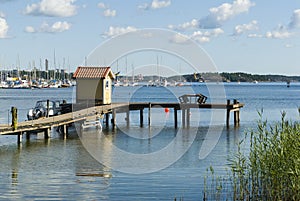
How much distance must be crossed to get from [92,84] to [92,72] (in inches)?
35.5

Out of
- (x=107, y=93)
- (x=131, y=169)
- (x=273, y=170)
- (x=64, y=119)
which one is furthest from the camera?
(x=107, y=93)

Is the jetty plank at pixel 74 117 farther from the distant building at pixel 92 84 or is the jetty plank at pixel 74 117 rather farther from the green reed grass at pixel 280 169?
the green reed grass at pixel 280 169

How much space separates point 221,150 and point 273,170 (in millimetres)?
14250

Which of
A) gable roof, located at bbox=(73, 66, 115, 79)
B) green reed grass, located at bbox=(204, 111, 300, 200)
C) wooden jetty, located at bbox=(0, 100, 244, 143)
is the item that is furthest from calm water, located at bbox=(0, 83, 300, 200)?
gable roof, located at bbox=(73, 66, 115, 79)

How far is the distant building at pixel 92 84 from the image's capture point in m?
40.7

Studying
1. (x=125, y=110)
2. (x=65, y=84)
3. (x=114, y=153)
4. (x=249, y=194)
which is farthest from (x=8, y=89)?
(x=249, y=194)

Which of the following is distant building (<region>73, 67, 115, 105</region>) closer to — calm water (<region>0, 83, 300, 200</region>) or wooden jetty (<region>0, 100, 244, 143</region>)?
wooden jetty (<region>0, 100, 244, 143</region>)

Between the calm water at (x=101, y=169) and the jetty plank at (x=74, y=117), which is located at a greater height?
the jetty plank at (x=74, y=117)

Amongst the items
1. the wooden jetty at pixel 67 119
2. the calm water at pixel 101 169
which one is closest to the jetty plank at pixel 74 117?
the wooden jetty at pixel 67 119

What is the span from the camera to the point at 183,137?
119 feet

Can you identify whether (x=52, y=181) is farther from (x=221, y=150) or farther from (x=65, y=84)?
(x=65, y=84)

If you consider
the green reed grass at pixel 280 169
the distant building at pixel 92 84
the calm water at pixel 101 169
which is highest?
the distant building at pixel 92 84

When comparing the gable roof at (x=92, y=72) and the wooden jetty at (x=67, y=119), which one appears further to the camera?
the gable roof at (x=92, y=72)

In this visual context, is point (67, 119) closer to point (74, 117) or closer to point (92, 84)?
point (74, 117)
